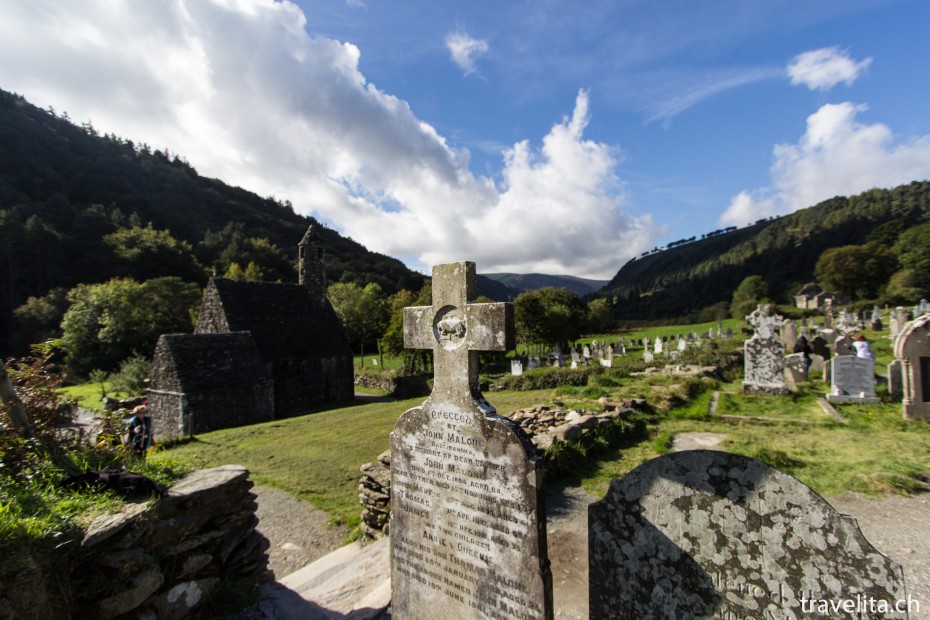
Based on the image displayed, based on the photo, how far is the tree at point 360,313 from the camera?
46688 mm

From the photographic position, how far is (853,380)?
11.4 meters

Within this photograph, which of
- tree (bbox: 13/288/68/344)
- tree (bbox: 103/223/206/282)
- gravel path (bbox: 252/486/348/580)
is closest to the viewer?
gravel path (bbox: 252/486/348/580)

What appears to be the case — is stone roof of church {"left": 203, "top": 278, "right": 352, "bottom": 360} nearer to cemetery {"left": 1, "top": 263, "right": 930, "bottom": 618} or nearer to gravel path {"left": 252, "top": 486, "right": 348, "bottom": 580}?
gravel path {"left": 252, "top": 486, "right": 348, "bottom": 580}

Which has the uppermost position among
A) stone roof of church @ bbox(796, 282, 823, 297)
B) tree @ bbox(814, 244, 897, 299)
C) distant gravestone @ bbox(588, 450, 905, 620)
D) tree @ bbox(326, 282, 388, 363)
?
tree @ bbox(814, 244, 897, 299)

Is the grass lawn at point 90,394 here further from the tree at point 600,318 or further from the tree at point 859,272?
the tree at point 859,272

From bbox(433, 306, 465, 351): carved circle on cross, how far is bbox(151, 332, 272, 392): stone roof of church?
1702 cm

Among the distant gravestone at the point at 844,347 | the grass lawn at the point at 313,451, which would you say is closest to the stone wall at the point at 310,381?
the grass lawn at the point at 313,451

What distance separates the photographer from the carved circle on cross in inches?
147

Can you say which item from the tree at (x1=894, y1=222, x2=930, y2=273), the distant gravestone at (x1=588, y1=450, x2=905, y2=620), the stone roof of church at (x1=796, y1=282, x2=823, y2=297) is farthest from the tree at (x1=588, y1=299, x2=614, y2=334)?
the distant gravestone at (x1=588, y1=450, x2=905, y2=620)

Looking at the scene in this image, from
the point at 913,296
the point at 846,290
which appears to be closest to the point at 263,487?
the point at 913,296

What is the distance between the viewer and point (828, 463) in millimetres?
7129

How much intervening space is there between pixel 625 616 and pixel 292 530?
588 cm

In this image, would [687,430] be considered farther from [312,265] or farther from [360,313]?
[360,313]

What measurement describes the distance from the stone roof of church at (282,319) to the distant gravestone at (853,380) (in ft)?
71.3
